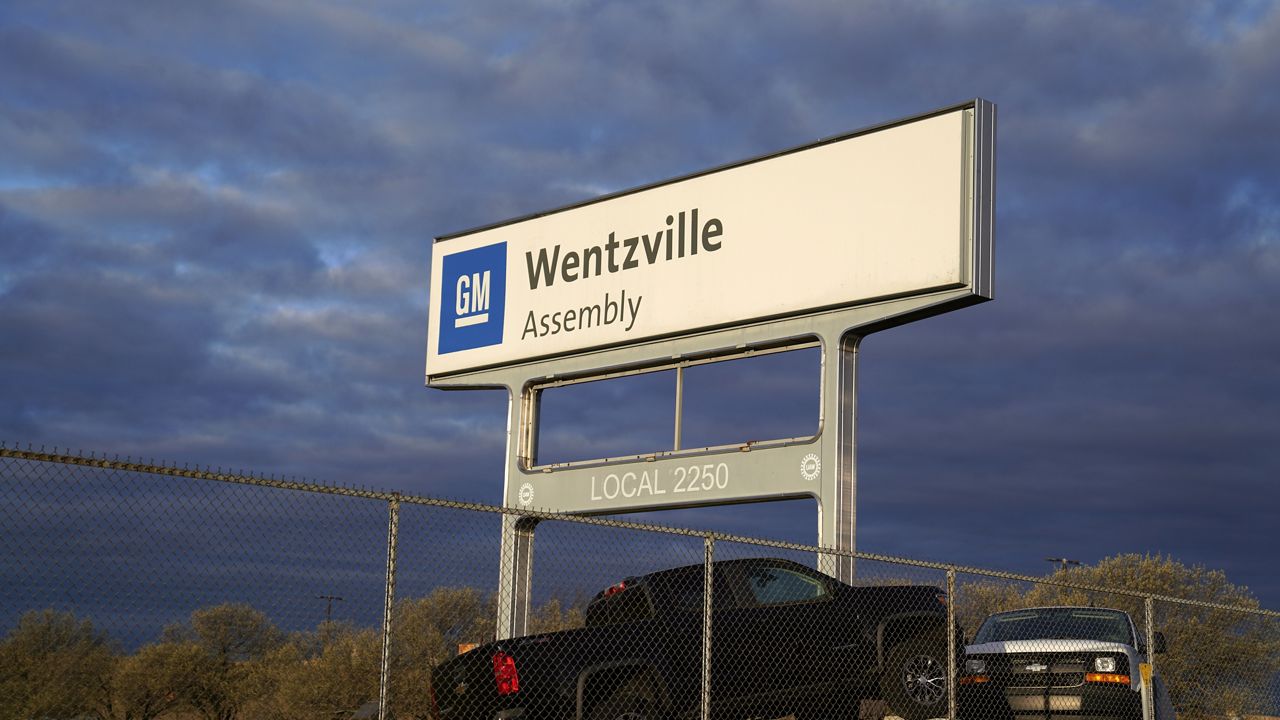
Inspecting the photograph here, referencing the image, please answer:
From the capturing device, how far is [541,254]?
2123 centimetres

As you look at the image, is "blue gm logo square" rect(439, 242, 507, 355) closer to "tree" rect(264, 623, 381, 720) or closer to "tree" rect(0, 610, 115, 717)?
"tree" rect(264, 623, 381, 720)

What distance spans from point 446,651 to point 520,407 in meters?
4.26

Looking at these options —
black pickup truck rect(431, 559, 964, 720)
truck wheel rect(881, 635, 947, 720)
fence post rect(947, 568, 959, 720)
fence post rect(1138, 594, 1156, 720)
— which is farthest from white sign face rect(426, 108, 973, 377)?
black pickup truck rect(431, 559, 964, 720)

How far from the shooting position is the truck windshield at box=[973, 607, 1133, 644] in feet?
47.4

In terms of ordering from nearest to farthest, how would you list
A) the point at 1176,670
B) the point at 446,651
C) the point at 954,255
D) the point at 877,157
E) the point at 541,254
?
1. the point at 954,255
2. the point at 877,157
3. the point at 446,651
4. the point at 541,254
5. the point at 1176,670

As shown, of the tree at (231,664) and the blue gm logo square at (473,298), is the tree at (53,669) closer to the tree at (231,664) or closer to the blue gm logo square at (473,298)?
the tree at (231,664)

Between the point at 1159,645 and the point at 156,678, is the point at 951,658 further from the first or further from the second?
the point at 156,678

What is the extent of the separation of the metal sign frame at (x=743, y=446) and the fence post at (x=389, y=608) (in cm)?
760

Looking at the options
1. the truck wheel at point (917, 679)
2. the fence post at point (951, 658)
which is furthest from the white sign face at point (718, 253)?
the truck wheel at point (917, 679)

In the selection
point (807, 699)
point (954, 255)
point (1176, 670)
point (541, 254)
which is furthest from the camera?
point (1176, 670)

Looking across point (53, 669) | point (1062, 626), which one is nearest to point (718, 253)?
point (1062, 626)

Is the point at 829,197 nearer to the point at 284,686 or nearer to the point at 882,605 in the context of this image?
the point at 882,605

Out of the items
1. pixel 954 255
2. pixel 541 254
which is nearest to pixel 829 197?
pixel 954 255

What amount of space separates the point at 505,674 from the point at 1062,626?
6566mm
